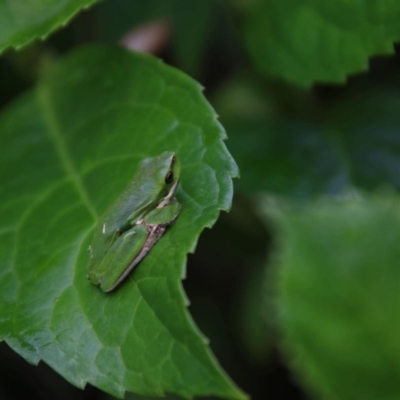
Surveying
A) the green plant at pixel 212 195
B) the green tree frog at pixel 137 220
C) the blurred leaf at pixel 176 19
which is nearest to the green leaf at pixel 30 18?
the green plant at pixel 212 195

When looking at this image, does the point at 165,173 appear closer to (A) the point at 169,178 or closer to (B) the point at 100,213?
(A) the point at 169,178

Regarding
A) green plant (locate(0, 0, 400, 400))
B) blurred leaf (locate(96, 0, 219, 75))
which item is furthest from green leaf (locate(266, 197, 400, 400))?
blurred leaf (locate(96, 0, 219, 75))

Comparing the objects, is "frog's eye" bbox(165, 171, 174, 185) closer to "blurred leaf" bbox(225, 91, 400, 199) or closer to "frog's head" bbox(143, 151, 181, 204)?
"frog's head" bbox(143, 151, 181, 204)

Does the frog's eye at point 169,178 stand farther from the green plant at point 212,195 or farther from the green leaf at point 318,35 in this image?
the green leaf at point 318,35

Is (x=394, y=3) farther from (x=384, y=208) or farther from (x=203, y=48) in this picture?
(x=203, y=48)

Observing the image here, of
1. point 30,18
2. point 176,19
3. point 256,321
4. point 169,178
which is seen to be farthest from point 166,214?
point 176,19

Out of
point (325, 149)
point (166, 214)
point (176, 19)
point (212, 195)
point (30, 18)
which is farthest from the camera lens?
point (176, 19)
